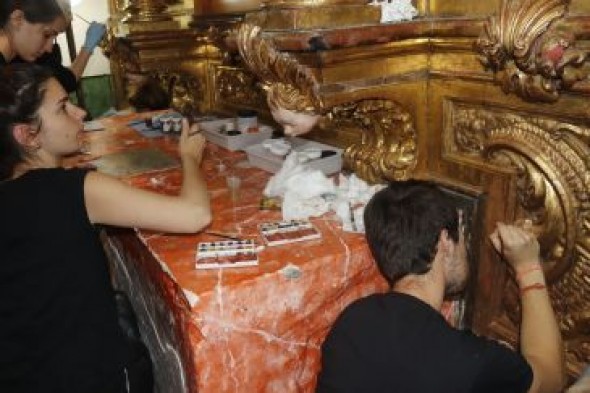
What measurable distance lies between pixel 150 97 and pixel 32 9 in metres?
1.21

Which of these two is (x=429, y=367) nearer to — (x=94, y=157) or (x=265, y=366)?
(x=265, y=366)

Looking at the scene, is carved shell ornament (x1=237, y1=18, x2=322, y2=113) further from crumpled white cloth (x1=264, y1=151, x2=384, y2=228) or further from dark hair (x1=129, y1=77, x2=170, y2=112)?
dark hair (x1=129, y1=77, x2=170, y2=112)

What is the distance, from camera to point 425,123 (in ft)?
5.85

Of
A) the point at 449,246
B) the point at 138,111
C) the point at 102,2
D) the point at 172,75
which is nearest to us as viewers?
the point at 449,246

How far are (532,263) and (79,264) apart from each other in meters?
1.28

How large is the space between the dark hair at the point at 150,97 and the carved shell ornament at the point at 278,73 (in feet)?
7.80

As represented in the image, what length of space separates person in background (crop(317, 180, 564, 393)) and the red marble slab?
191mm

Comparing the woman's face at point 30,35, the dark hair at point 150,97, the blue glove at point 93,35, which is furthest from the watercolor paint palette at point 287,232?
the blue glove at point 93,35

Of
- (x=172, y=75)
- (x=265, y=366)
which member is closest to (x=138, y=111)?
(x=172, y=75)

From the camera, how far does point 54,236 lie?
1.40m

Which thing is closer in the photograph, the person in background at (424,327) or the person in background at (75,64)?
the person in background at (424,327)

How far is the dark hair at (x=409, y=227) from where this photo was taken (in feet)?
4.14

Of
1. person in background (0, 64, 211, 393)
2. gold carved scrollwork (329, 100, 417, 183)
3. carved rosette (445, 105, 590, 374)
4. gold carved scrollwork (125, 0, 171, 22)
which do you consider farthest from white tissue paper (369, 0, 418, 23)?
gold carved scrollwork (125, 0, 171, 22)

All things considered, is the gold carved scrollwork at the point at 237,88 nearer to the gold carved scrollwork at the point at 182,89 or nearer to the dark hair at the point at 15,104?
the gold carved scrollwork at the point at 182,89
